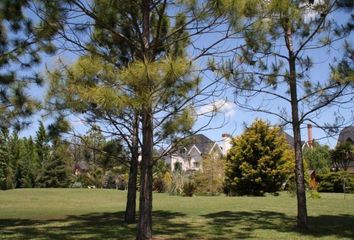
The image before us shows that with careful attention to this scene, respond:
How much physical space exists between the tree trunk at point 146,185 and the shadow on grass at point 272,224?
2346mm

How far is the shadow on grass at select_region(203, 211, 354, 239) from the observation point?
397 inches

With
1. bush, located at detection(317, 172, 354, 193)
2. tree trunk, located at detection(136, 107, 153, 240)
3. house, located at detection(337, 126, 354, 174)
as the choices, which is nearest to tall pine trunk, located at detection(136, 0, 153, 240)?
tree trunk, located at detection(136, 107, 153, 240)

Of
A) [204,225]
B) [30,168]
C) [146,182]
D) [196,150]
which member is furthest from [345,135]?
[196,150]

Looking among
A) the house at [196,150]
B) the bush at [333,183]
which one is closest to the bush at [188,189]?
the house at [196,150]

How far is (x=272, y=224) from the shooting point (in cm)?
1177

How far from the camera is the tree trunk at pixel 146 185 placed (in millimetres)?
8039

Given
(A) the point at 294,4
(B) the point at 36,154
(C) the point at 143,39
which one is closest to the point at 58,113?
(C) the point at 143,39

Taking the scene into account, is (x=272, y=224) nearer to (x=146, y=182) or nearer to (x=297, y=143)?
(x=297, y=143)

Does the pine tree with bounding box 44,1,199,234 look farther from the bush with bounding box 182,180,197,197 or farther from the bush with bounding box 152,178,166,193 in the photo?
the bush with bounding box 152,178,166,193

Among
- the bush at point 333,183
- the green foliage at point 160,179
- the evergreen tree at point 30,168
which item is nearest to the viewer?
the bush at point 333,183

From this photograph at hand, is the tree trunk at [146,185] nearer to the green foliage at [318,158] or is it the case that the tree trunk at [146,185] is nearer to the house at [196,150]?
the house at [196,150]

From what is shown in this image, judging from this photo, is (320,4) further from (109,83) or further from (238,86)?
(109,83)

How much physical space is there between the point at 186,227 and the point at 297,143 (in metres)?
3.37

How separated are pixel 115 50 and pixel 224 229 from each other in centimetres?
514
